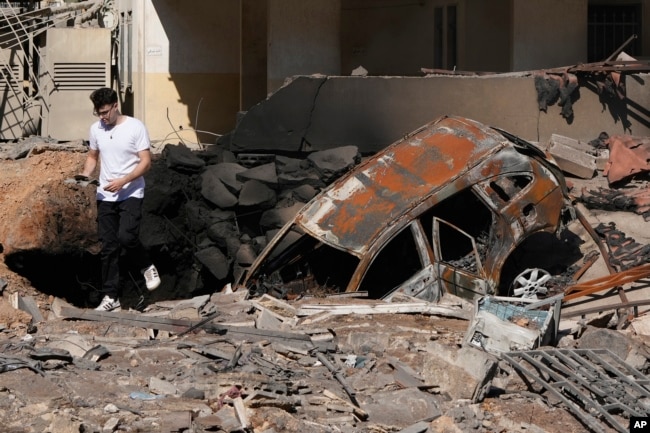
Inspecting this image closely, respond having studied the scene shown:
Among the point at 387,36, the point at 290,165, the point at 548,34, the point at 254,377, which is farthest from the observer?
the point at 387,36

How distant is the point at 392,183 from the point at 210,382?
12.4 ft

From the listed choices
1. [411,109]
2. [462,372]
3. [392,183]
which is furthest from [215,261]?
[462,372]

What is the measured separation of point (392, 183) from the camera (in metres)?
10.5

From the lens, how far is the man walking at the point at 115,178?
368 inches

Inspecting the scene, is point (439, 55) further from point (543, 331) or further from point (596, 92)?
point (543, 331)

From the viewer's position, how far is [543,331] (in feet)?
29.0

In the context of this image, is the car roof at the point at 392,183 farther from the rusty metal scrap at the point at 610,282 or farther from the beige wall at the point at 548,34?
the beige wall at the point at 548,34

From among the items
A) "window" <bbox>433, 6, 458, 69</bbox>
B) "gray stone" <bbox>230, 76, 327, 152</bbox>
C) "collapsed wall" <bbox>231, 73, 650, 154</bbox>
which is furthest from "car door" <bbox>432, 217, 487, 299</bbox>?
"window" <bbox>433, 6, 458, 69</bbox>

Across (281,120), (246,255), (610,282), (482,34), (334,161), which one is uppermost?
(482,34)

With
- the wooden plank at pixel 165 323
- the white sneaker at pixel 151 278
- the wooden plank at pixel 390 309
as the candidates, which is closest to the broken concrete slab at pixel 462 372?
the wooden plank at pixel 165 323

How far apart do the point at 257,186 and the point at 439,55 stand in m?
7.88

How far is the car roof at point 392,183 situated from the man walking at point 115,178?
1.65 m

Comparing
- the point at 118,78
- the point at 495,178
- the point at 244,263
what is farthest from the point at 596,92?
the point at 118,78

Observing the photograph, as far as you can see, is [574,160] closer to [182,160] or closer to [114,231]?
[182,160]
